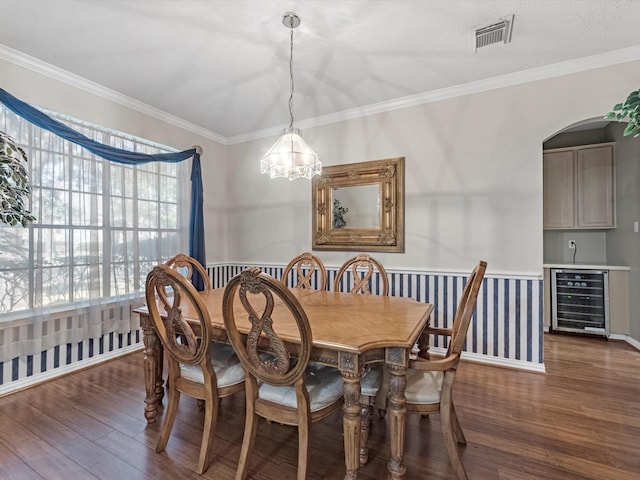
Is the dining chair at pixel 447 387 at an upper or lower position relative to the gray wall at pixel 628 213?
lower

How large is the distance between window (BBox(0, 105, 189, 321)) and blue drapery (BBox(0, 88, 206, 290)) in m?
0.12

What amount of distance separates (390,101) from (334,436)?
3.13 metres

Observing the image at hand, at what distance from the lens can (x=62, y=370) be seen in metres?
2.74

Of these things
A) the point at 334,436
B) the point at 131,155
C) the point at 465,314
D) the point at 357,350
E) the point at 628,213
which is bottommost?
the point at 334,436

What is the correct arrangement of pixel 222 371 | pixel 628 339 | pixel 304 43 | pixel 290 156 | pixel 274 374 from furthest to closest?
pixel 628 339 → pixel 304 43 → pixel 290 156 → pixel 222 371 → pixel 274 374

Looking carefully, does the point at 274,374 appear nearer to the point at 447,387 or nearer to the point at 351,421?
the point at 351,421

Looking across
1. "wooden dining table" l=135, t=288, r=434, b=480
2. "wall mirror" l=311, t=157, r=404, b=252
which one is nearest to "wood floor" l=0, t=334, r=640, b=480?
"wooden dining table" l=135, t=288, r=434, b=480

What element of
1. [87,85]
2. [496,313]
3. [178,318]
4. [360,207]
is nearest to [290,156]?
[178,318]

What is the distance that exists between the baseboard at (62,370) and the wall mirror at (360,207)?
2312mm

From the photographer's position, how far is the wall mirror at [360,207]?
3383 mm

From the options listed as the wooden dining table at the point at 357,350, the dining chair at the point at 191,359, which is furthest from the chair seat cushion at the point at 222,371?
the wooden dining table at the point at 357,350

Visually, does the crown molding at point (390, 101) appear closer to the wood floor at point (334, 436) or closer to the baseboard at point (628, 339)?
the wood floor at point (334, 436)

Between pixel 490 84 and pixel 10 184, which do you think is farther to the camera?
pixel 490 84

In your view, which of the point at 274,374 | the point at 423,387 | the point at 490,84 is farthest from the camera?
the point at 490,84
